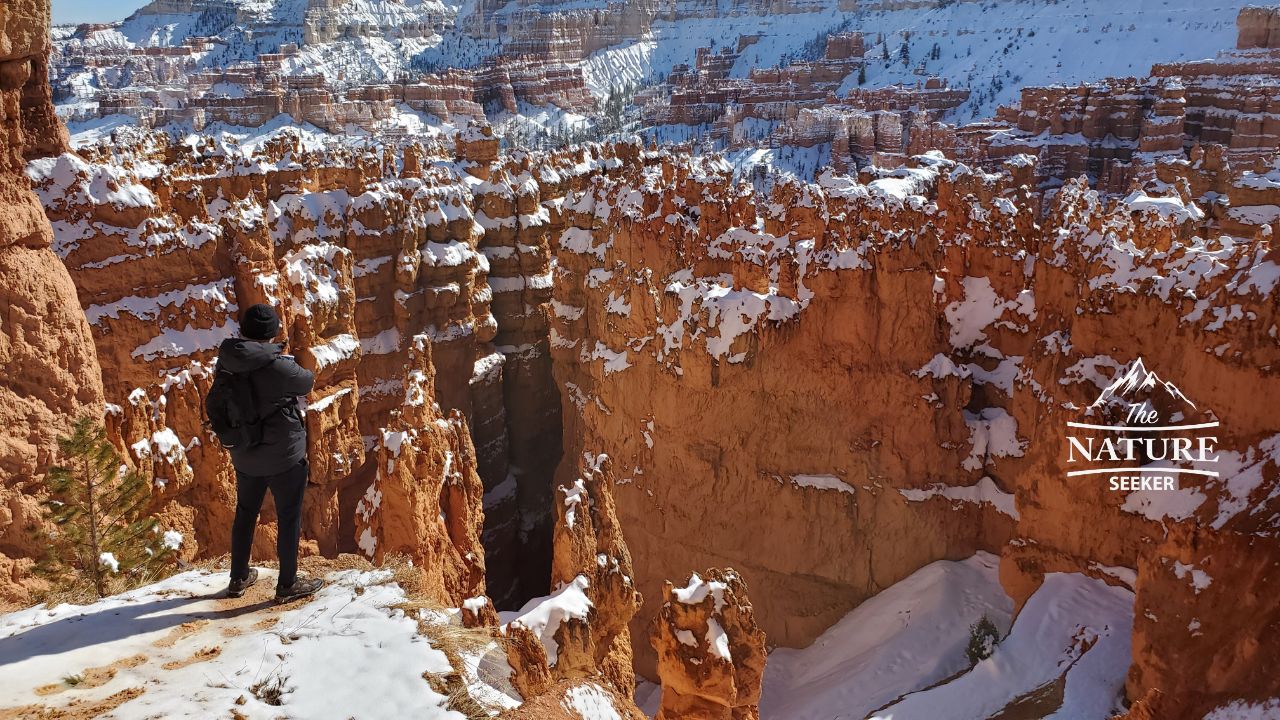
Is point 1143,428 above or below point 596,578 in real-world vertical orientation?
above

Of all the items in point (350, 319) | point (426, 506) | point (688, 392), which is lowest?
point (688, 392)

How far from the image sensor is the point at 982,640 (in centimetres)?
888

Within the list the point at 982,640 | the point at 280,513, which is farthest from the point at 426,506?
the point at 982,640

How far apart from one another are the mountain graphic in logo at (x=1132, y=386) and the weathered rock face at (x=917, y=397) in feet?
0.37

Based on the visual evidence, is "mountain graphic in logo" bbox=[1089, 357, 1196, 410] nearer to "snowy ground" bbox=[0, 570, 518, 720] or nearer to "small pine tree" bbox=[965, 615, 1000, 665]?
"small pine tree" bbox=[965, 615, 1000, 665]

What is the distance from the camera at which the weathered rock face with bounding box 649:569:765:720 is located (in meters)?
5.98

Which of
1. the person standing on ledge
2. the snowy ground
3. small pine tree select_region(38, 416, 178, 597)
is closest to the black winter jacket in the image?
the person standing on ledge

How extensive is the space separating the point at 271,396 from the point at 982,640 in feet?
23.4

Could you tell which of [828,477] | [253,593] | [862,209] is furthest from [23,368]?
[862,209]

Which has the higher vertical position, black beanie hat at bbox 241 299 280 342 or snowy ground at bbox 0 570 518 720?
black beanie hat at bbox 241 299 280 342

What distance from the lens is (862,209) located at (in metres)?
15.2

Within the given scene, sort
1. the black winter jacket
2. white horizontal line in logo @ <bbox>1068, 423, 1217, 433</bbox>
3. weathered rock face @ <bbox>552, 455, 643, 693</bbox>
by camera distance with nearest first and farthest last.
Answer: the black winter jacket
weathered rock face @ <bbox>552, 455, 643, 693</bbox>
white horizontal line in logo @ <bbox>1068, 423, 1217, 433</bbox>

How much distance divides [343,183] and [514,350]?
4.69m

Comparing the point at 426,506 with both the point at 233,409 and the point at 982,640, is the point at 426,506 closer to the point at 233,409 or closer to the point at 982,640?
the point at 233,409
